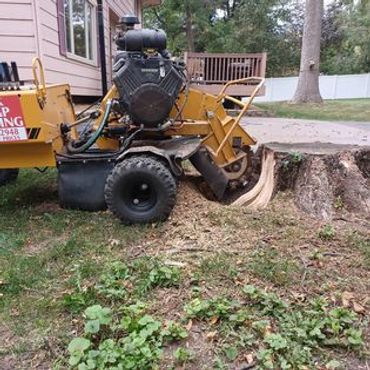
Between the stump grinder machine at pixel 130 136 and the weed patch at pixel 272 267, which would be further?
the stump grinder machine at pixel 130 136

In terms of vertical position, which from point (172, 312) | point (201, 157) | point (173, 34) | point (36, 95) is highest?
point (173, 34)

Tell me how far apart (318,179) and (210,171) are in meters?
1.01

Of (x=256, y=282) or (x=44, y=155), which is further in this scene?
(x=44, y=155)

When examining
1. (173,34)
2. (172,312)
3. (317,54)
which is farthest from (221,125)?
(173,34)

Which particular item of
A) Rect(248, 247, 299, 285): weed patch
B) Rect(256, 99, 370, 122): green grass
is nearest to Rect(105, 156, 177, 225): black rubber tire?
Rect(248, 247, 299, 285): weed patch

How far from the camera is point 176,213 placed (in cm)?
378

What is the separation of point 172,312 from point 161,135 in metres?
2.21

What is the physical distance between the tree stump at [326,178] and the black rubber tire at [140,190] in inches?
50.6

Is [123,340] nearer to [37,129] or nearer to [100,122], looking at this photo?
[37,129]

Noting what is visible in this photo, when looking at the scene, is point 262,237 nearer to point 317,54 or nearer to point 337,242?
point 337,242

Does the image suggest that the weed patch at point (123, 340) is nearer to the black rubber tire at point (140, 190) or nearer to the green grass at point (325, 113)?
the black rubber tire at point (140, 190)

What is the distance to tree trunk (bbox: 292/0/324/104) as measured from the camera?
1591 cm

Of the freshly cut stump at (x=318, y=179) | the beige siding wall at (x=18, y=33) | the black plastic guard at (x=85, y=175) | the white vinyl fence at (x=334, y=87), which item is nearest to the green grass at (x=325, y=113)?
the freshly cut stump at (x=318, y=179)

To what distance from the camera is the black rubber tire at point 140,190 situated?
11.6 feet
